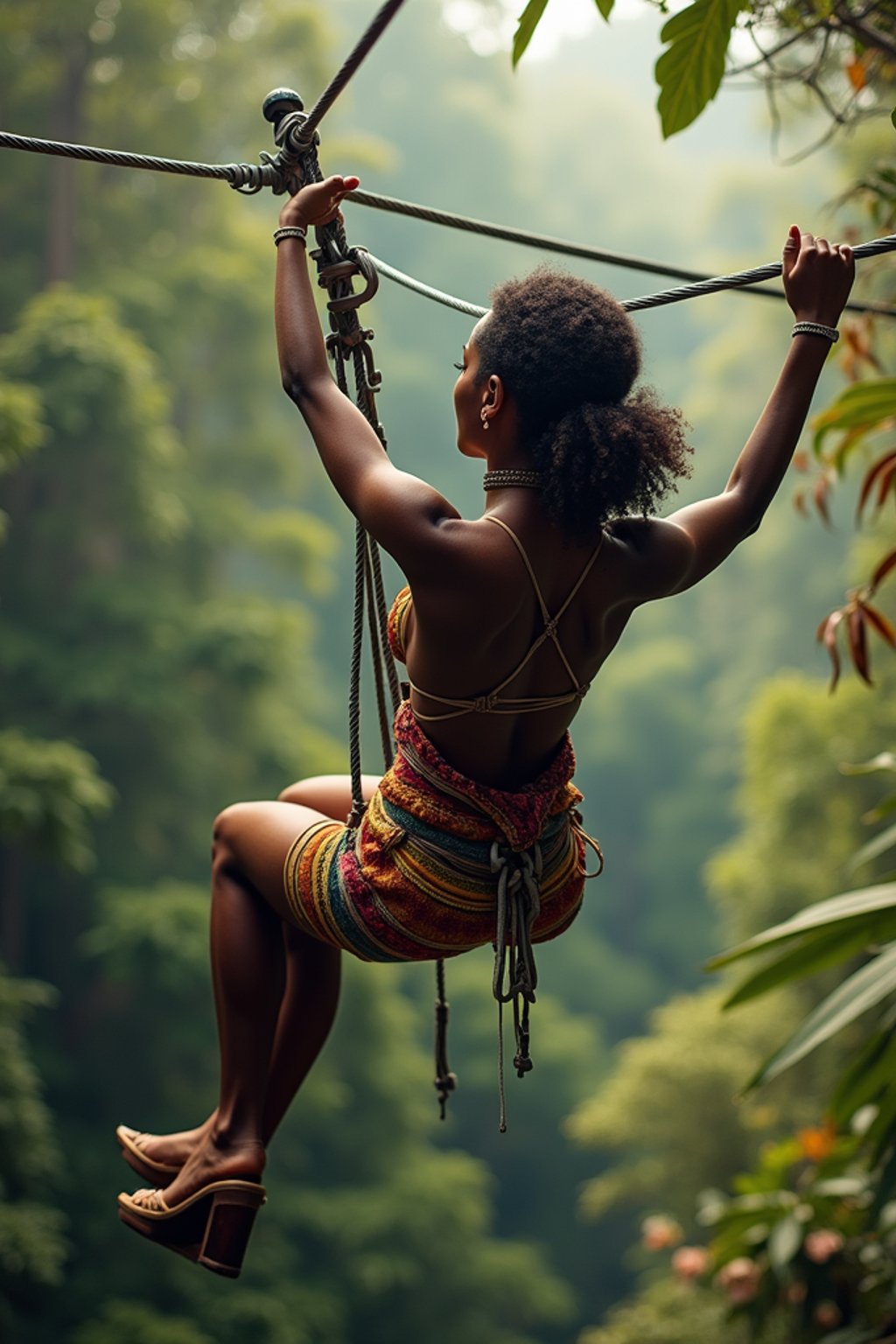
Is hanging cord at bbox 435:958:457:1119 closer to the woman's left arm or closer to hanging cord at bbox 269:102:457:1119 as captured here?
hanging cord at bbox 269:102:457:1119

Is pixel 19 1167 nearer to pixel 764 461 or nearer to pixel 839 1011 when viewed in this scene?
pixel 839 1011

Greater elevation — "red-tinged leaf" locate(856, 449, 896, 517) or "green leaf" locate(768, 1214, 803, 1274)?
"red-tinged leaf" locate(856, 449, 896, 517)

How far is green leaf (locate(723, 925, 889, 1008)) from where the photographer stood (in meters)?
2.61

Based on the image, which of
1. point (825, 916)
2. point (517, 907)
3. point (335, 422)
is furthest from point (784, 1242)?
point (335, 422)

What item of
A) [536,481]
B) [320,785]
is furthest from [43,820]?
[536,481]

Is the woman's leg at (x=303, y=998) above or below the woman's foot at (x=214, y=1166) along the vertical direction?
above

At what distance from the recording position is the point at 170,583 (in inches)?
448

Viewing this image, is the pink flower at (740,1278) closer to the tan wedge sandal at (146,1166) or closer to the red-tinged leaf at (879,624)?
the red-tinged leaf at (879,624)

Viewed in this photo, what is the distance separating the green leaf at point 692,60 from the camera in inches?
56.4

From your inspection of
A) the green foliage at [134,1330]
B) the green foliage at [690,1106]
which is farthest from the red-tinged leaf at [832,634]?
the green foliage at [690,1106]

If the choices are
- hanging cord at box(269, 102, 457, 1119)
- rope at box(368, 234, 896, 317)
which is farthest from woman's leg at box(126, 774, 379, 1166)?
rope at box(368, 234, 896, 317)

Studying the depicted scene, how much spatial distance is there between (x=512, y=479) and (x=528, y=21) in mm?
401

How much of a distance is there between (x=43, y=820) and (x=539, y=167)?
18643 millimetres

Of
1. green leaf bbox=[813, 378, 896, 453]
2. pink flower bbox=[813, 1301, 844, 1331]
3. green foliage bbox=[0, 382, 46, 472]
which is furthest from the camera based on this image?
green foliage bbox=[0, 382, 46, 472]
